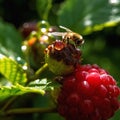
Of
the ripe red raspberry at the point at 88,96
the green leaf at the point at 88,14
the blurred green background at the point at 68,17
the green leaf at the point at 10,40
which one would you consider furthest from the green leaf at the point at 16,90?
the green leaf at the point at 88,14

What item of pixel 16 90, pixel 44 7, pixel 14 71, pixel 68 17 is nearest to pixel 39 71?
pixel 14 71

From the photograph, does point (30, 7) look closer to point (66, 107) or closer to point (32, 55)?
point (32, 55)

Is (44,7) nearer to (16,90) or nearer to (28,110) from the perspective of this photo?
(28,110)

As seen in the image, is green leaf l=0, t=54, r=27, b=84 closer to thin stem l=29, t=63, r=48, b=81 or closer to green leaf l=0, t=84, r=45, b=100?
thin stem l=29, t=63, r=48, b=81

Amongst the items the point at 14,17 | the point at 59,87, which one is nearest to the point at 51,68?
the point at 59,87

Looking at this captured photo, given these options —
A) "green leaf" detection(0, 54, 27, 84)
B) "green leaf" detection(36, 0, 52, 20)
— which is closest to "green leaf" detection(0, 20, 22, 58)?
"green leaf" detection(36, 0, 52, 20)

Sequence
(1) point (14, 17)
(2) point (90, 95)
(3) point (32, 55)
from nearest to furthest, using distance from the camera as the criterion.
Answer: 1. (2) point (90, 95)
2. (3) point (32, 55)
3. (1) point (14, 17)
